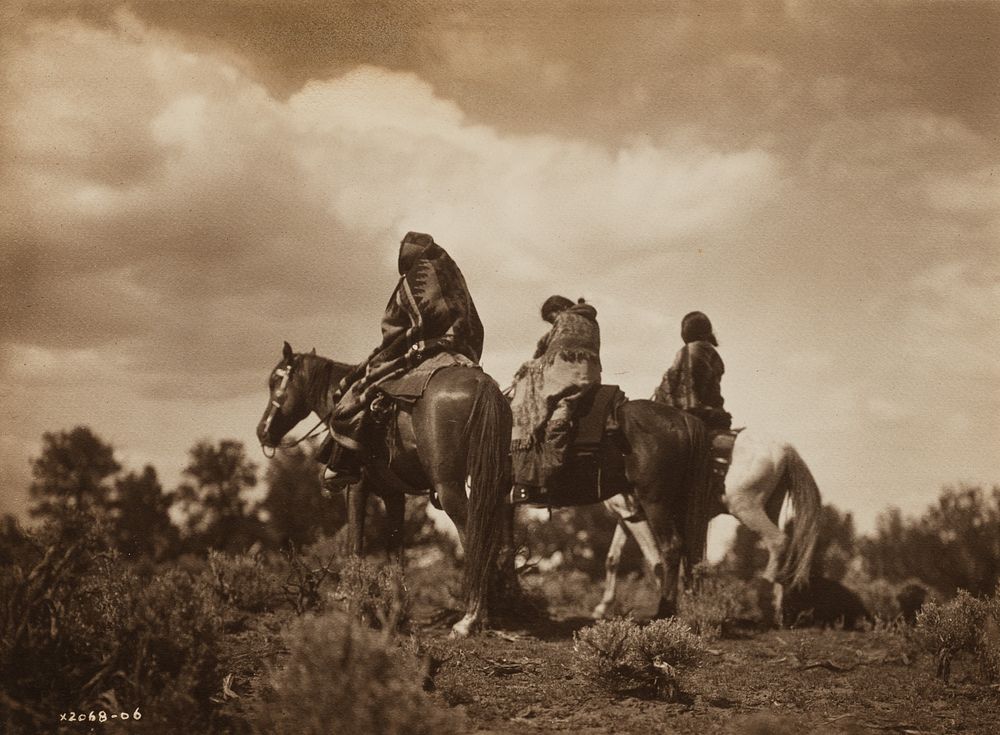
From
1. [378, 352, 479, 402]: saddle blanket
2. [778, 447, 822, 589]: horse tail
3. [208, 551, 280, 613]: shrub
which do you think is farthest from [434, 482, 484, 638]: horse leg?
[778, 447, 822, 589]: horse tail

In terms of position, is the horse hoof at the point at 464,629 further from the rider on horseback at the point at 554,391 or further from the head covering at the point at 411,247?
the head covering at the point at 411,247

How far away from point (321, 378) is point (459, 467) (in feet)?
8.67

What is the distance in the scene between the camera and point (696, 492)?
347 inches

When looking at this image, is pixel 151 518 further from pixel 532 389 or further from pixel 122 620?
pixel 122 620

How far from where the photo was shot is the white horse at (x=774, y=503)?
31.9 ft

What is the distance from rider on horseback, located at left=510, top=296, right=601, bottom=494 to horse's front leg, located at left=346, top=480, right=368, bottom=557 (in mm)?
1790

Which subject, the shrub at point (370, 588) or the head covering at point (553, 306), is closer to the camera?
the shrub at point (370, 588)

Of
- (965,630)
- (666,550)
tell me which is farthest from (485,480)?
(965,630)

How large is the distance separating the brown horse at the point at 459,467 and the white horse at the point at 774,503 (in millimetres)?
3299

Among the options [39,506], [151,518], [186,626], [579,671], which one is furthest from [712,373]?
[151,518]

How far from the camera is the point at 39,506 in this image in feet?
52.0

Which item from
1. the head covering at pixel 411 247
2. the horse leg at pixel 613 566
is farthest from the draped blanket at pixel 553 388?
the horse leg at pixel 613 566

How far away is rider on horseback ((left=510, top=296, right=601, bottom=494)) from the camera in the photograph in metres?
8.82

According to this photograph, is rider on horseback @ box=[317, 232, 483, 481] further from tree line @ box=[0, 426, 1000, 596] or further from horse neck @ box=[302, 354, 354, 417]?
tree line @ box=[0, 426, 1000, 596]
